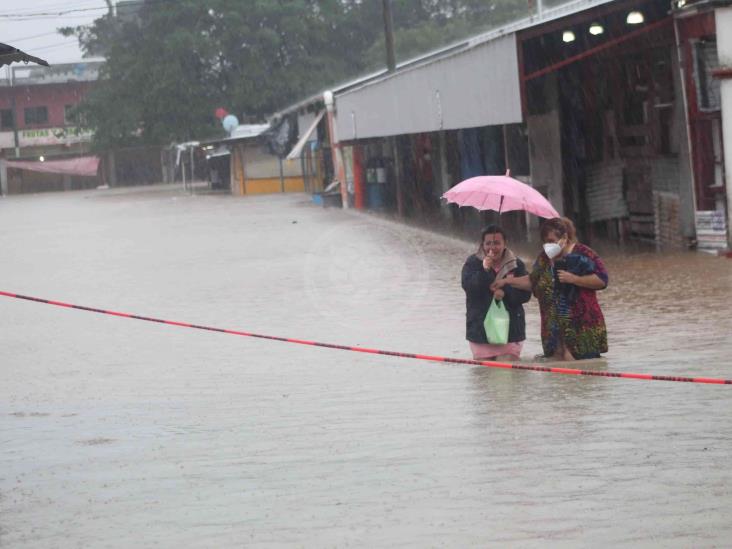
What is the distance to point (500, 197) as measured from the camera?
10641 mm

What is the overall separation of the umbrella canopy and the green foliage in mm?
70067

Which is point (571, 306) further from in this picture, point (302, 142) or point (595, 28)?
point (302, 142)

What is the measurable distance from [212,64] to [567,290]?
72927 millimetres

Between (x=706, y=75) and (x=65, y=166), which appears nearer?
(x=706, y=75)

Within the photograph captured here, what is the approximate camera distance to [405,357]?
12164 millimetres

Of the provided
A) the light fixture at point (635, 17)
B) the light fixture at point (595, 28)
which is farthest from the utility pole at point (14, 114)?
the light fixture at point (635, 17)

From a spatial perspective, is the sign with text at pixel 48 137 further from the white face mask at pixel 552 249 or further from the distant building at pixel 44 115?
the white face mask at pixel 552 249

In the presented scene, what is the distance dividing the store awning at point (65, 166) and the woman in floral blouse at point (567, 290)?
77943mm

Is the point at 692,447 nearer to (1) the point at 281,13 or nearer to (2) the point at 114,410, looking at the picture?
(2) the point at 114,410

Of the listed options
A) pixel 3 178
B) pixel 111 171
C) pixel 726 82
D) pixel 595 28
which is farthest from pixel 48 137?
pixel 726 82

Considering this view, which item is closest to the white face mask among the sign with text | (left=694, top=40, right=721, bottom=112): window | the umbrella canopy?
the umbrella canopy

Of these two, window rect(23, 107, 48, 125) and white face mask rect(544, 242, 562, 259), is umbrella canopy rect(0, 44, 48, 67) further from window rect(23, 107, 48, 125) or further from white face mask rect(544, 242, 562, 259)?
window rect(23, 107, 48, 125)

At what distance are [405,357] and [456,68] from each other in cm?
1336

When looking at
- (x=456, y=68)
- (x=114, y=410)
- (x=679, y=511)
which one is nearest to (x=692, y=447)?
(x=679, y=511)
